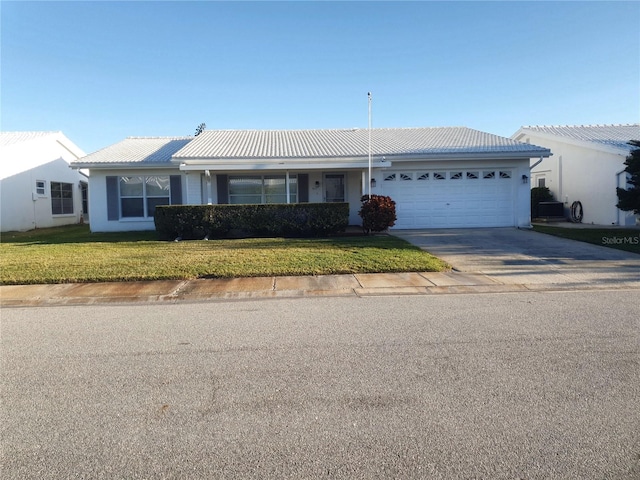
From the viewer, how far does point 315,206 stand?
49.3 ft

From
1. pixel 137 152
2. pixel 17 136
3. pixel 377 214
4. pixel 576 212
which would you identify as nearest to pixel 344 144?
pixel 377 214

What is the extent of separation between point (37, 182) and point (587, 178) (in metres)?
25.6

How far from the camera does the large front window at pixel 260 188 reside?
1834cm

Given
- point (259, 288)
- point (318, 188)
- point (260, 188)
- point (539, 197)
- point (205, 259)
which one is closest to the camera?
point (259, 288)

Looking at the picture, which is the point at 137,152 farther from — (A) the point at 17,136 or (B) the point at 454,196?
A: (B) the point at 454,196

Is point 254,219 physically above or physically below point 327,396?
above

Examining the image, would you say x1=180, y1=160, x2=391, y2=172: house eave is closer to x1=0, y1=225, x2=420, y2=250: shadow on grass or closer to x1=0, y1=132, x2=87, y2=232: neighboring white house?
x1=0, y1=225, x2=420, y2=250: shadow on grass

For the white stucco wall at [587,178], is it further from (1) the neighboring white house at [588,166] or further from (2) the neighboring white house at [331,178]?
(2) the neighboring white house at [331,178]

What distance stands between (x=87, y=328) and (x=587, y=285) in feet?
26.8

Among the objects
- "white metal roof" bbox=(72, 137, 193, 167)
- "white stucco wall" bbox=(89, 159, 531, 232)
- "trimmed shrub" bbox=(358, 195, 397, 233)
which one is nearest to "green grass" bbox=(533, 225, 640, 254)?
"white stucco wall" bbox=(89, 159, 531, 232)

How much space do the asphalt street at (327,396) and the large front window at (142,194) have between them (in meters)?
13.0

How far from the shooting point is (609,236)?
47.2 ft

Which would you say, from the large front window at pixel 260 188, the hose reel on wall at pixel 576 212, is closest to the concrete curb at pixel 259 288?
the large front window at pixel 260 188

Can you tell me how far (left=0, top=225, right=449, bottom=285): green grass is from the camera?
946cm
